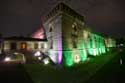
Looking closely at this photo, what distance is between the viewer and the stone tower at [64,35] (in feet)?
100

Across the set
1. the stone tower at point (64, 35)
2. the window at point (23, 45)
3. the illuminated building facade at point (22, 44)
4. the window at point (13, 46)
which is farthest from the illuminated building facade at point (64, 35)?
the window at point (13, 46)

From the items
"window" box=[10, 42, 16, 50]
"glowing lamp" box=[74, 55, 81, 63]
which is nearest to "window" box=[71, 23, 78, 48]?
"glowing lamp" box=[74, 55, 81, 63]

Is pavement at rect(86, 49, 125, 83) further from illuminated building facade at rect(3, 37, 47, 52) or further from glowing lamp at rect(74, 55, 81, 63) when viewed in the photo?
illuminated building facade at rect(3, 37, 47, 52)

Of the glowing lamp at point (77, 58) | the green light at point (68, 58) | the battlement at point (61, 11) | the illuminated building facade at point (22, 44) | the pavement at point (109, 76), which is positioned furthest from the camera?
the glowing lamp at point (77, 58)

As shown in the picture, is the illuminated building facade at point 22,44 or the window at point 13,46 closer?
the illuminated building facade at point 22,44

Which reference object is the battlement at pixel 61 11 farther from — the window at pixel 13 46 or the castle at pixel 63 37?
the window at pixel 13 46

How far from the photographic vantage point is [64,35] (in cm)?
3105

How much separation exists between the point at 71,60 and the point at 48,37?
32.1 ft

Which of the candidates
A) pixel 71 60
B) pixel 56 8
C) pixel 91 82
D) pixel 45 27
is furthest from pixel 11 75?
pixel 45 27

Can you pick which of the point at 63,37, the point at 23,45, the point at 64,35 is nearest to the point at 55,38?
the point at 63,37

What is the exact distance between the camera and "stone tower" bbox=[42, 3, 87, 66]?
1203 inches

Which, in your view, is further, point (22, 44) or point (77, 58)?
point (22, 44)

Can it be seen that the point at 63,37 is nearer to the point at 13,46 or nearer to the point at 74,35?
the point at 74,35

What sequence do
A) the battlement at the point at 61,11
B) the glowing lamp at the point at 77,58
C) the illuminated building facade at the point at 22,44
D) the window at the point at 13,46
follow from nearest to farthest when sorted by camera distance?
the battlement at the point at 61,11 < the illuminated building facade at the point at 22,44 < the window at the point at 13,46 < the glowing lamp at the point at 77,58
